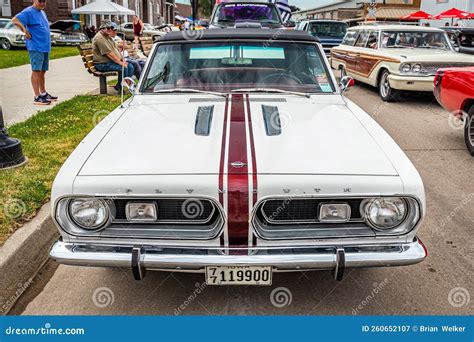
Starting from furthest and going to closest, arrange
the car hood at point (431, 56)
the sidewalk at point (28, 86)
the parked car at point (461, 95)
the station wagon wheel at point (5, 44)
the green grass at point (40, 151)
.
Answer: the station wagon wheel at point (5, 44), the car hood at point (431, 56), the sidewalk at point (28, 86), the parked car at point (461, 95), the green grass at point (40, 151)

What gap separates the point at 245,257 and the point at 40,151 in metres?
3.69

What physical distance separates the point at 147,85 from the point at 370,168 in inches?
85.9

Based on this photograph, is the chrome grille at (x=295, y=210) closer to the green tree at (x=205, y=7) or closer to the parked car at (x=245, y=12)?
the parked car at (x=245, y=12)

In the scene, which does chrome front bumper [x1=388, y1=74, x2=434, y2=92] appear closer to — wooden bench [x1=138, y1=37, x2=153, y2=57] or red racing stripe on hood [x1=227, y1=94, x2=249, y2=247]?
red racing stripe on hood [x1=227, y1=94, x2=249, y2=247]

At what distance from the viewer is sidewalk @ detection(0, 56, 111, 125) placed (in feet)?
25.3

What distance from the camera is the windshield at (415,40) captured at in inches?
→ 387

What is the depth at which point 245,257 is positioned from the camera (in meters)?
2.36

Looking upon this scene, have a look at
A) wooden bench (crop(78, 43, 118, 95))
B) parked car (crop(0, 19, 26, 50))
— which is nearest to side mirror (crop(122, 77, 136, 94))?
wooden bench (crop(78, 43, 118, 95))

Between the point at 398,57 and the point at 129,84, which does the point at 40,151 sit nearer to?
the point at 129,84

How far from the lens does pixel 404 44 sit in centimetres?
1003

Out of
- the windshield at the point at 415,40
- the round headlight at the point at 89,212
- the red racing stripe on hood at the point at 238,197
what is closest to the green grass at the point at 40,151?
the round headlight at the point at 89,212

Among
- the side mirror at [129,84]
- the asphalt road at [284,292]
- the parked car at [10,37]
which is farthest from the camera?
the parked car at [10,37]

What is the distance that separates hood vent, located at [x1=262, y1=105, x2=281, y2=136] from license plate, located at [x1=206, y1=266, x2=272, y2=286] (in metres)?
0.91

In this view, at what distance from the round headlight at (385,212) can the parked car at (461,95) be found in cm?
407
